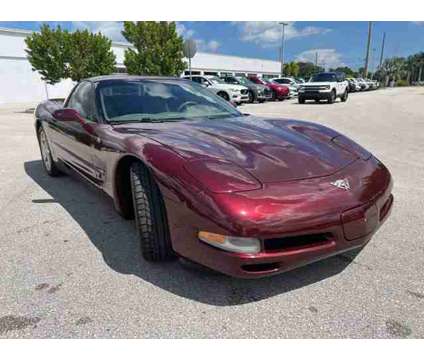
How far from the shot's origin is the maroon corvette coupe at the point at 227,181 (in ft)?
5.99

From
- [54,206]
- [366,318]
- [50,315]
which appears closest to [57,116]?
[54,206]

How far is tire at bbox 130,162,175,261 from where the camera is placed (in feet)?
7.36

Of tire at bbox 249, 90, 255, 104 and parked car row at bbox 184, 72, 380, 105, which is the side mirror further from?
tire at bbox 249, 90, 255, 104

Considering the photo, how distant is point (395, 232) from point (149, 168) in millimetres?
2104

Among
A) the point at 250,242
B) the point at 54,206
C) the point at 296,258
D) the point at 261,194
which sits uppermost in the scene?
the point at 261,194

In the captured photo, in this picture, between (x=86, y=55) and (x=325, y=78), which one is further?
(x=325, y=78)

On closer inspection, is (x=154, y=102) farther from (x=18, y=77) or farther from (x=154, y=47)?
(x=18, y=77)

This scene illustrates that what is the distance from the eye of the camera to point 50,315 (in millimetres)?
1936

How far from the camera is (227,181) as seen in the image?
1.91 metres

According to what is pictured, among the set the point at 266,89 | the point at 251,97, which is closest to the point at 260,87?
the point at 266,89

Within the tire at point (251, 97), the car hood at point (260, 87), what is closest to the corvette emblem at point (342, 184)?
the tire at point (251, 97)

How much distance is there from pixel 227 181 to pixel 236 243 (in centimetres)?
34

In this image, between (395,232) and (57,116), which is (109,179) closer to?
(57,116)

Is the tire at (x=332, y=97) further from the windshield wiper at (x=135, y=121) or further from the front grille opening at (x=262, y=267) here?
the front grille opening at (x=262, y=267)
